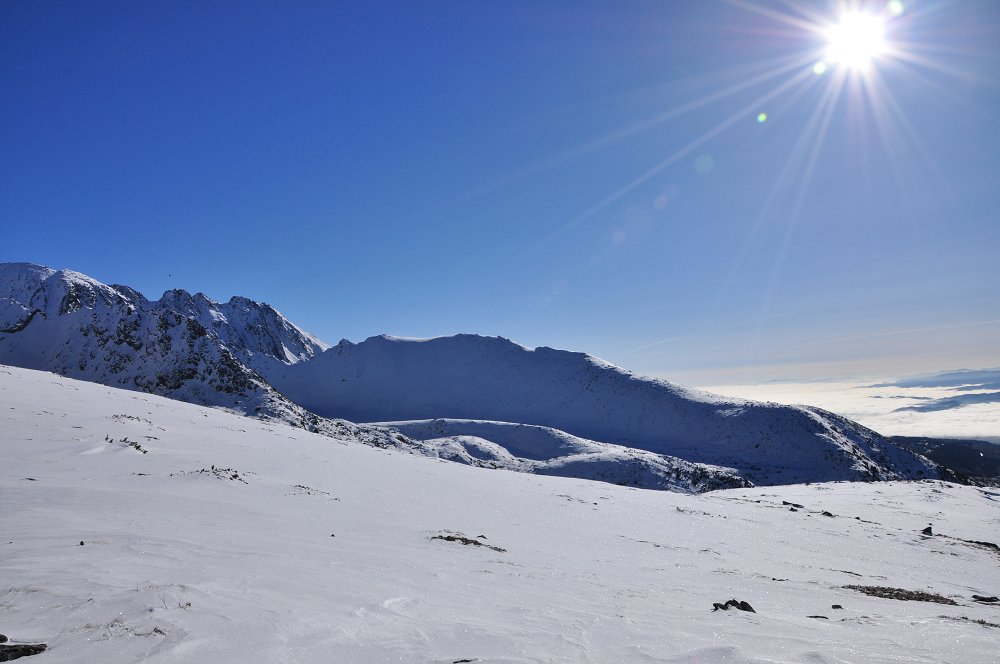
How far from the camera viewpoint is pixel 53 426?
13.6 metres

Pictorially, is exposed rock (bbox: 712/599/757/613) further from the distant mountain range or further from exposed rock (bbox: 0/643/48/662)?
the distant mountain range

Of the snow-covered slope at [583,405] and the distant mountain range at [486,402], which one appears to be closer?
the distant mountain range at [486,402]

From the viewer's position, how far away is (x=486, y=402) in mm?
89875

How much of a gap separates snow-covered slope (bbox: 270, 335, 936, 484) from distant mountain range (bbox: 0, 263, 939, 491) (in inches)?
11.3

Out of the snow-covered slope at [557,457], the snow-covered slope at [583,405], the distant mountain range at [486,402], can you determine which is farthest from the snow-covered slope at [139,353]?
the snow-covered slope at [583,405]

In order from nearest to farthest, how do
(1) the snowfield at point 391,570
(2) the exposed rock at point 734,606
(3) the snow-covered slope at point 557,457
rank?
(1) the snowfield at point 391,570 → (2) the exposed rock at point 734,606 → (3) the snow-covered slope at point 557,457

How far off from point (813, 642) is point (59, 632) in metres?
6.70

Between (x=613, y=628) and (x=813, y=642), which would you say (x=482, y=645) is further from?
(x=813, y=642)

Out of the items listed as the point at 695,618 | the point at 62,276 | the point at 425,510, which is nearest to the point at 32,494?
the point at 425,510

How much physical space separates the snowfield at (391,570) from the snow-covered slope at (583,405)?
54180 mm

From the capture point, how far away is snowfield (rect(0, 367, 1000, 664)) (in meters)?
3.84

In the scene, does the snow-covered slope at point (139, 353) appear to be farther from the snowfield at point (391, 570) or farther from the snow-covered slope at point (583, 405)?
the snowfield at point (391, 570)

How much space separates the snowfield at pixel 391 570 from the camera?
3842 millimetres

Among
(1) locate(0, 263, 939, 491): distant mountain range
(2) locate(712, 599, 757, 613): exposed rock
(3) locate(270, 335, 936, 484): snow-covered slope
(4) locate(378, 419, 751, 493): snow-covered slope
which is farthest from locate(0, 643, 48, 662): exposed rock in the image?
(3) locate(270, 335, 936, 484): snow-covered slope
